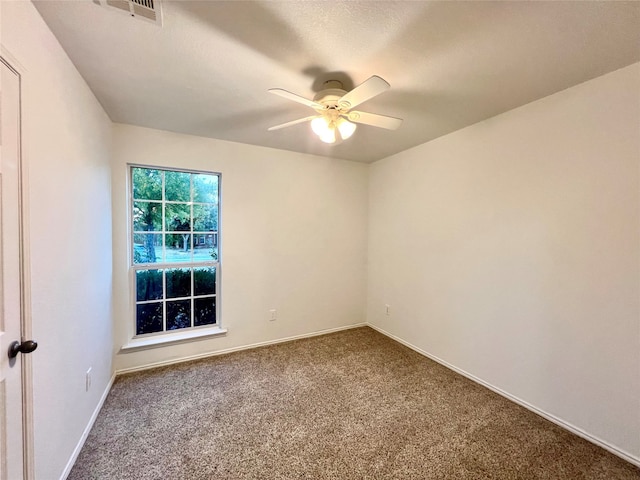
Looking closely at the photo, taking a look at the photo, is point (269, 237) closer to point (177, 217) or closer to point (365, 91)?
point (177, 217)

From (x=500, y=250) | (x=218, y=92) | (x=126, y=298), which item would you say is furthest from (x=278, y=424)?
(x=218, y=92)

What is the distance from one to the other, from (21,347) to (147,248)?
185 centimetres

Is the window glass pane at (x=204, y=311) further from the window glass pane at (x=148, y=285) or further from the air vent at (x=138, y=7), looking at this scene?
the air vent at (x=138, y=7)

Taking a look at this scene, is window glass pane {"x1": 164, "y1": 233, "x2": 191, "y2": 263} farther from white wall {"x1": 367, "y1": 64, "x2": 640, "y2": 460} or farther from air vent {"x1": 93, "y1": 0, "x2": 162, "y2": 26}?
white wall {"x1": 367, "y1": 64, "x2": 640, "y2": 460}

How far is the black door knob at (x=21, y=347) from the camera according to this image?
3.53ft

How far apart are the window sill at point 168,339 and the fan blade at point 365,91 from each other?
8.81ft

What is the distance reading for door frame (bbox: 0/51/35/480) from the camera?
1.14 m

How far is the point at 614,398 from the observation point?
1726 millimetres

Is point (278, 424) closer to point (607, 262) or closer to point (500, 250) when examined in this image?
point (500, 250)

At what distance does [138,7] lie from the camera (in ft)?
3.94

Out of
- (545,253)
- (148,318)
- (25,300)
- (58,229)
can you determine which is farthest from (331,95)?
(148,318)

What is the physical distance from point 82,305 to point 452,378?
3.14 meters

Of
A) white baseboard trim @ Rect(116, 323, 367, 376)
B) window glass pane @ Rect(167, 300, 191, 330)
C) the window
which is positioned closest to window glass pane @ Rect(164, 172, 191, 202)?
the window

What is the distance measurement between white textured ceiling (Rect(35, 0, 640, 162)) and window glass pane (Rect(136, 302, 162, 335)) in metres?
1.92
